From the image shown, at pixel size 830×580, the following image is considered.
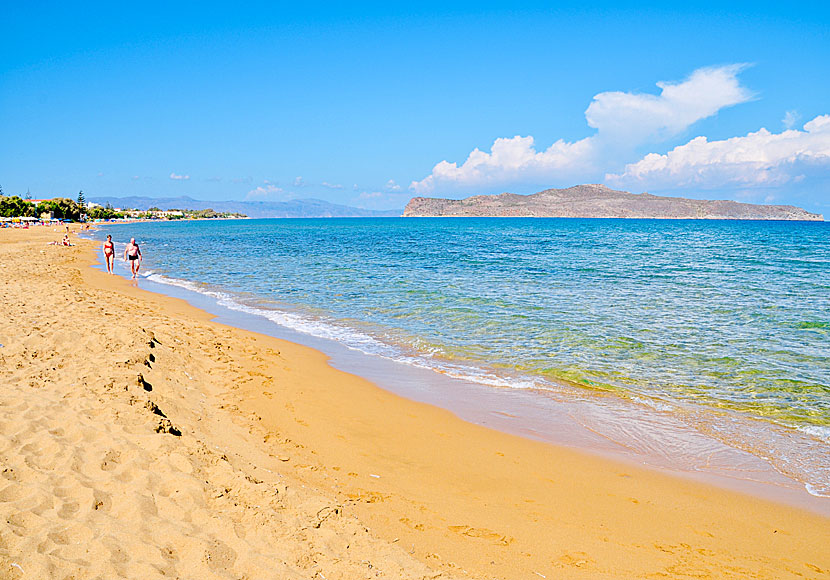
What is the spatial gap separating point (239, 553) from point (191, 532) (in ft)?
1.53

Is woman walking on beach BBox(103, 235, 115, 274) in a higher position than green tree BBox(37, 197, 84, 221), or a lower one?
lower

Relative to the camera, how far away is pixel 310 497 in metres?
4.68

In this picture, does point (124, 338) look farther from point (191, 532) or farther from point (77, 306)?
point (191, 532)

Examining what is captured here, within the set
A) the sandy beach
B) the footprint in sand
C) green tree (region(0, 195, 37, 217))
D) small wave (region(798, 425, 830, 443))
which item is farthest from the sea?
green tree (region(0, 195, 37, 217))

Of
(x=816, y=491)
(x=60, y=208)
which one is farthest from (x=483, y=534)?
(x=60, y=208)

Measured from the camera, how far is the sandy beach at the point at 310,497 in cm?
375

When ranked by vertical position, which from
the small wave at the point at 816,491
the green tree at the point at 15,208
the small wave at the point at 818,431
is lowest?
the small wave at the point at 818,431

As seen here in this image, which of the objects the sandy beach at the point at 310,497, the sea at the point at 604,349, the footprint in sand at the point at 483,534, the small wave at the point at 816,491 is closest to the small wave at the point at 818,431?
the sea at the point at 604,349

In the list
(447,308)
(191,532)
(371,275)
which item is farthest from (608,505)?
(371,275)

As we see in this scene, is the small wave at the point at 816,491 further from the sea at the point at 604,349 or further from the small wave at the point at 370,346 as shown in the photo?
the small wave at the point at 370,346

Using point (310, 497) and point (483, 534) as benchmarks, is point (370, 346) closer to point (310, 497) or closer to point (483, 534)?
point (310, 497)

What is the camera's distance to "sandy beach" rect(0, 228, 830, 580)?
3.75 m

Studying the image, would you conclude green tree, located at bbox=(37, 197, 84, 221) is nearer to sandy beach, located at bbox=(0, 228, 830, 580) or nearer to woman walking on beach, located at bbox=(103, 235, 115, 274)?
woman walking on beach, located at bbox=(103, 235, 115, 274)

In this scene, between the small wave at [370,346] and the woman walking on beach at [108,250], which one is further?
the woman walking on beach at [108,250]
